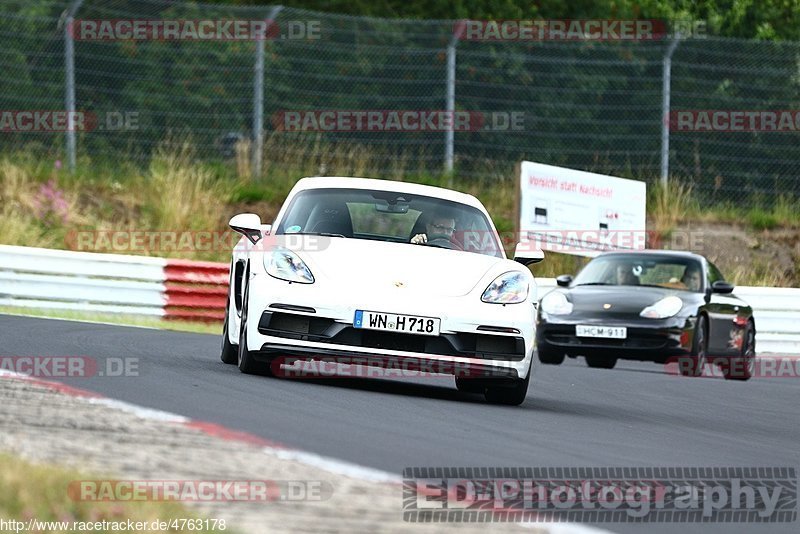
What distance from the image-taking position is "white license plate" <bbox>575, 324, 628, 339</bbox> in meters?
15.0

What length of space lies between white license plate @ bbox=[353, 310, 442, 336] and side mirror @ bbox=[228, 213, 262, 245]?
1.29m

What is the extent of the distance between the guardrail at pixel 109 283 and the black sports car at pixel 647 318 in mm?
3895

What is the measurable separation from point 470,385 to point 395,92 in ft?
45.3

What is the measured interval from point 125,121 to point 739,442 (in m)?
15.5

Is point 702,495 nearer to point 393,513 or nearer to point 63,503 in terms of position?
point 393,513

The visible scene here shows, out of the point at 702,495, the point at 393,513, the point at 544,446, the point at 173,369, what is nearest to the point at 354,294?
the point at 173,369

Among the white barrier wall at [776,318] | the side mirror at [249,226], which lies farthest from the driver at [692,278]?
the side mirror at [249,226]

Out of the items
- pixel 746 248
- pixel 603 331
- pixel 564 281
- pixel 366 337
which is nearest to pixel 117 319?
pixel 564 281

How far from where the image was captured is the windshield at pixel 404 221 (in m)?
9.82

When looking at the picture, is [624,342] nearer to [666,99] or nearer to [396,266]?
[396,266]

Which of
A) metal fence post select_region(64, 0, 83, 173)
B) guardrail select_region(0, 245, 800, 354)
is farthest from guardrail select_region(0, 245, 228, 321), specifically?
metal fence post select_region(64, 0, 83, 173)

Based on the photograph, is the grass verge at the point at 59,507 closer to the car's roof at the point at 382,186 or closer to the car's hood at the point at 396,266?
the car's hood at the point at 396,266

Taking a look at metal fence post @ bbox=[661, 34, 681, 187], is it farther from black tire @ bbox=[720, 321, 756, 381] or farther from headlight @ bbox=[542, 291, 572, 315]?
headlight @ bbox=[542, 291, 572, 315]

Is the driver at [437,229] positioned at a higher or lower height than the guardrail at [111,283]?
higher
